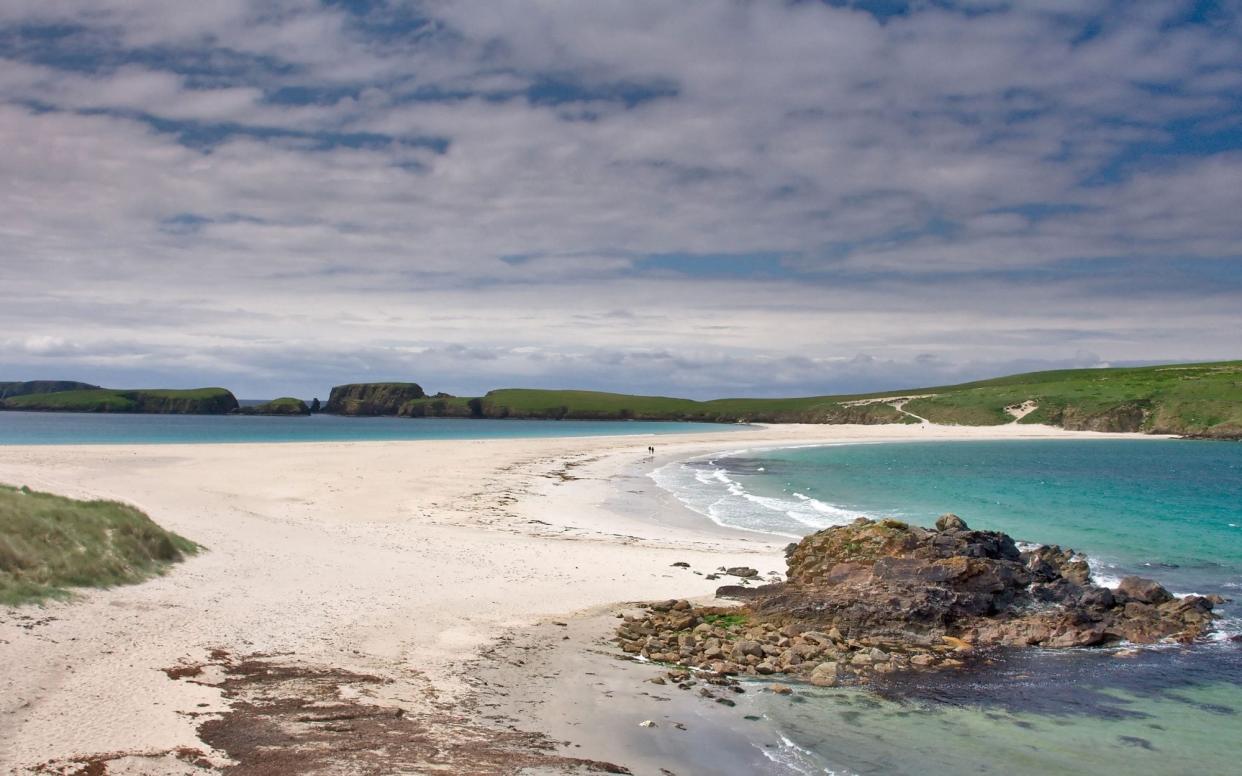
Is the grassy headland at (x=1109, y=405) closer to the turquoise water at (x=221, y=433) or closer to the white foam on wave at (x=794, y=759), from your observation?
the turquoise water at (x=221, y=433)

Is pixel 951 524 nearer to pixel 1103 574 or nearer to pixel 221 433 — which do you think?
pixel 1103 574

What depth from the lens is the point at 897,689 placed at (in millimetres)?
13688

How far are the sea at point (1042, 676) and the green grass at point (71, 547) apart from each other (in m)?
11.8

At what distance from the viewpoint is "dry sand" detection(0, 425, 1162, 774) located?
32.7ft

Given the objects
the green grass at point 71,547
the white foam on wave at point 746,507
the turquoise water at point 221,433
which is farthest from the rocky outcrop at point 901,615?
the turquoise water at point 221,433

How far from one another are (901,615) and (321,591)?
12.1 metres

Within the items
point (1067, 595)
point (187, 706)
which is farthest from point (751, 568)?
point (187, 706)

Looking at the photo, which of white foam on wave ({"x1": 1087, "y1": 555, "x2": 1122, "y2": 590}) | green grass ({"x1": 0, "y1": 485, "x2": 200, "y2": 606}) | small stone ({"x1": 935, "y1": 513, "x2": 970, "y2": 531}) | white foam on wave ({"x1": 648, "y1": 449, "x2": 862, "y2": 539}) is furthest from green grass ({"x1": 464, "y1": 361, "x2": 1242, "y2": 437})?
green grass ({"x1": 0, "y1": 485, "x2": 200, "y2": 606})

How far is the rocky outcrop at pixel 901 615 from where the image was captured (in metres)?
15.2

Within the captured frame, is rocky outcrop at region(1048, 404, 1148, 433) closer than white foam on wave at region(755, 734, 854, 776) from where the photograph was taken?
No

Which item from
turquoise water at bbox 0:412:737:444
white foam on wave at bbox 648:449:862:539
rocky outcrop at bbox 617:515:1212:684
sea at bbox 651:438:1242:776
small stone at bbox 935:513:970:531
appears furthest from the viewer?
turquoise water at bbox 0:412:737:444

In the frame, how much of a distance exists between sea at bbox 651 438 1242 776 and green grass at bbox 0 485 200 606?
11847 millimetres

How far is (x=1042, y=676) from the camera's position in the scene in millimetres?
14609

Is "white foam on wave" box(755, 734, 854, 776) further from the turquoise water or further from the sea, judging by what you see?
the turquoise water
